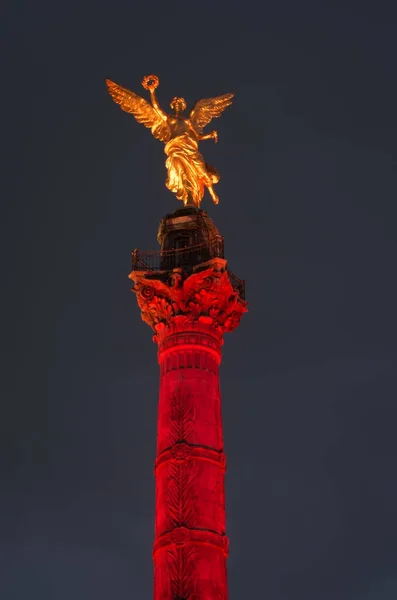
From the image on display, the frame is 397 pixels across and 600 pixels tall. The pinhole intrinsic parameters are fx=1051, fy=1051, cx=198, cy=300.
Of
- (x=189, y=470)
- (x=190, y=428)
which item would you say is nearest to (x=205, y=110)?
(x=190, y=428)

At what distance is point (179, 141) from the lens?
123ft

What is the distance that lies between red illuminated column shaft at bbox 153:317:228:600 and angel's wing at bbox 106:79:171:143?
8192mm

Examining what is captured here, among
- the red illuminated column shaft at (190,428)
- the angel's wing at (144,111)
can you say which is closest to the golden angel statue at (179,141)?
the angel's wing at (144,111)

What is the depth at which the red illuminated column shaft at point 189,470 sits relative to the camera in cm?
2933

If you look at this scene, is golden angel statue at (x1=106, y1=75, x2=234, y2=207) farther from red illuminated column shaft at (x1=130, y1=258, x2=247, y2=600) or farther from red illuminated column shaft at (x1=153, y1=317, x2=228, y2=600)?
red illuminated column shaft at (x1=153, y1=317, x2=228, y2=600)

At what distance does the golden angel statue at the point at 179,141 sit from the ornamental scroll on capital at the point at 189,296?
16.1 feet

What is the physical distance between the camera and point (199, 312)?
33469 millimetres

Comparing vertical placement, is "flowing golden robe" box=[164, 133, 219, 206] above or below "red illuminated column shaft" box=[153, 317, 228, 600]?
above

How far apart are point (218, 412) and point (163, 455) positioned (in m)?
2.33

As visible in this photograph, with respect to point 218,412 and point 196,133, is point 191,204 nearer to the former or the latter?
point 196,133

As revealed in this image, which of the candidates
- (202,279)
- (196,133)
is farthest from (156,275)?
(196,133)

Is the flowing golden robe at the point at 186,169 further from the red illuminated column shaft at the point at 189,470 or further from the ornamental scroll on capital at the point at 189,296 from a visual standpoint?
the red illuminated column shaft at the point at 189,470

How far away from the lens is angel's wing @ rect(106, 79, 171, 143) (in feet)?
125

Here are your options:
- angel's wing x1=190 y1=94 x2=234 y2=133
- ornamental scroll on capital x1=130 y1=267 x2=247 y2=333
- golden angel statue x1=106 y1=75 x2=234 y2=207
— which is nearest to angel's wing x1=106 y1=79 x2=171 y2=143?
golden angel statue x1=106 y1=75 x2=234 y2=207
